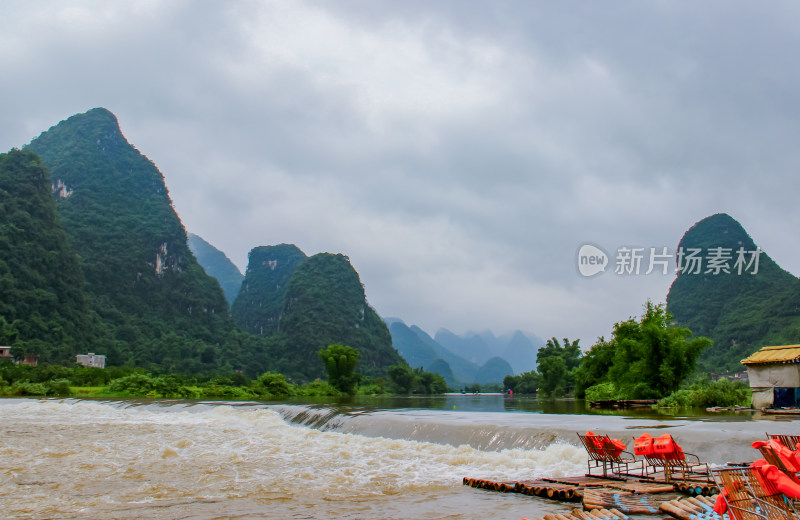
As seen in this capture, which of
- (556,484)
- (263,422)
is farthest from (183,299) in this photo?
(556,484)

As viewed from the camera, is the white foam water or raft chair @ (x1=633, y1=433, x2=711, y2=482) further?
raft chair @ (x1=633, y1=433, x2=711, y2=482)

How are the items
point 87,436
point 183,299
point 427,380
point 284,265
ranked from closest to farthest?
1. point 87,436
2. point 427,380
3. point 183,299
4. point 284,265

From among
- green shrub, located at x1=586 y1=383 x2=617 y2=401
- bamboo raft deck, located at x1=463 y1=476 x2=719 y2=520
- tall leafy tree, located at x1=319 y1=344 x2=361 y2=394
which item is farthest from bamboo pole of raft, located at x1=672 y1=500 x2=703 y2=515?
tall leafy tree, located at x1=319 y1=344 x2=361 y2=394

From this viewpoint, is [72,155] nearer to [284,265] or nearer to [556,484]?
[284,265]

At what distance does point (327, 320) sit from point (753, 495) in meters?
120

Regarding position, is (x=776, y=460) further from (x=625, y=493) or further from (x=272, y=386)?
(x=272, y=386)

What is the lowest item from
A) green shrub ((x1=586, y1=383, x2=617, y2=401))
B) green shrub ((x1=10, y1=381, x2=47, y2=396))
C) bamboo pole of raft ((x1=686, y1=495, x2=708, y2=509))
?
green shrub ((x1=10, y1=381, x2=47, y2=396))

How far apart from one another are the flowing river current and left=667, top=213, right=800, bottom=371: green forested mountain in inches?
2625

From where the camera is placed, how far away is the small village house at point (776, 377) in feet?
71.4

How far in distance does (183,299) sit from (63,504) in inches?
4323

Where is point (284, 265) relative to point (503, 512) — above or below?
above

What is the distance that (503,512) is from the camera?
24.2 feet

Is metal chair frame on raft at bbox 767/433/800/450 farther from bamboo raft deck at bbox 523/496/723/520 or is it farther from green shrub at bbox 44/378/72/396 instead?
green shrub at bbox 44/378/72/396

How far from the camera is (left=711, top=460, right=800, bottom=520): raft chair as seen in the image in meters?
4.49
